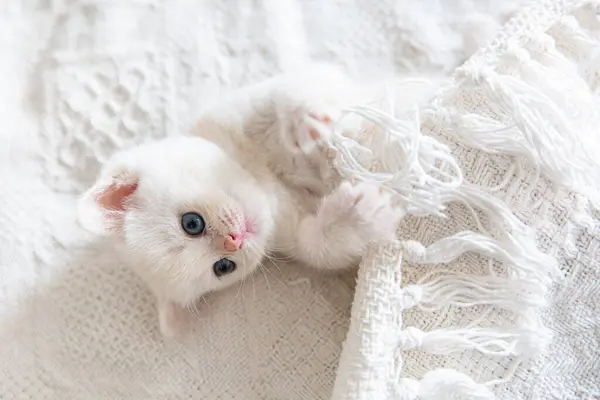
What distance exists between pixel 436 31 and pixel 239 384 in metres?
0.77

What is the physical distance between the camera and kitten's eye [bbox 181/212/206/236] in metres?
0.86

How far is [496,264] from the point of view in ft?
A: 2.27

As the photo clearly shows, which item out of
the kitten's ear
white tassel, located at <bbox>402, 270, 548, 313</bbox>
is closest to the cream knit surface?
white tassel, located at <bbox>402, 270, 548, 313</bbox>

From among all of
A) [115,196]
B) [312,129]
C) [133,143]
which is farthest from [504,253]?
[133,143]

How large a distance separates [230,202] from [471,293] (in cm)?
36

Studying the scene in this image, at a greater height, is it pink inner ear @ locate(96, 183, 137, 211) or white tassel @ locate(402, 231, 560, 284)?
white tassel @ locate(402, 231, 560, 284)

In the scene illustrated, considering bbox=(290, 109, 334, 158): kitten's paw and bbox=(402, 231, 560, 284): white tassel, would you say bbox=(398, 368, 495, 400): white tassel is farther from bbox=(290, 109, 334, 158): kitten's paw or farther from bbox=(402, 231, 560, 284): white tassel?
bbox=(290, 109, 334, 158): kitten's paw

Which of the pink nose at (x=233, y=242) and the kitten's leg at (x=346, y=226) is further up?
the kitten's leg at (x=346, y=226)

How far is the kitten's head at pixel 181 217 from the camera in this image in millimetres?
862

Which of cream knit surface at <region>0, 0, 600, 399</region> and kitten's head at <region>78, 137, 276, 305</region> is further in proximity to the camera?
kitten's head at <region>78, 137, 276, 305</region>

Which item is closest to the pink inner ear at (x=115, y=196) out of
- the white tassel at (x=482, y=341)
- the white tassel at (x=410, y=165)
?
the white tassel at (x=410, y=165)

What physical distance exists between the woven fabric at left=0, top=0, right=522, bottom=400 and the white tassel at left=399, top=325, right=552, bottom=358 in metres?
0.17

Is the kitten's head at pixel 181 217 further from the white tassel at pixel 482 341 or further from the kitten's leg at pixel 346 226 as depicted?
the white tassel at pixel 482 341

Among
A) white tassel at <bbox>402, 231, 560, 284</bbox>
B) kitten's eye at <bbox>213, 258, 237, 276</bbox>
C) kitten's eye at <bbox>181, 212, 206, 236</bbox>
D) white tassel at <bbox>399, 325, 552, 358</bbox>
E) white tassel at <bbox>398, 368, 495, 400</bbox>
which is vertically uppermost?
white tassel at <bbox>402, 231, 560, 284</bbox>
